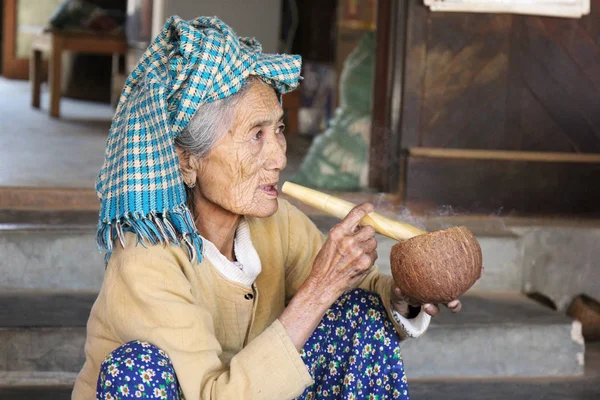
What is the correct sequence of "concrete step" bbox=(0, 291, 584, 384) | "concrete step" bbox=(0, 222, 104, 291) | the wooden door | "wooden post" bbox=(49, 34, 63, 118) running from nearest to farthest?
"concrete step" bbox=(0, 291, 584, 384)
"concrete step" bbox=(0, 222, 104, 291)
the wooden door
"wooden post" bbox=(49, 34, 63, 118)

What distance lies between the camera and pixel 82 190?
400cm

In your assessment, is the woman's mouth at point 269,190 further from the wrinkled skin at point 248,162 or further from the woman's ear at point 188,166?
the woman's ear at point 188,166

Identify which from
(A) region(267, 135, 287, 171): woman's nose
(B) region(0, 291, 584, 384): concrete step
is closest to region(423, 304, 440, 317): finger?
(A) region(267, 135, 287, 171): woman's nose

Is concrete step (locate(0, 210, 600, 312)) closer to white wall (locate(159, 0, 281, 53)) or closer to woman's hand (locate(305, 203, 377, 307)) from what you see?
woman's hand (locate(305, 203, 377, 307))

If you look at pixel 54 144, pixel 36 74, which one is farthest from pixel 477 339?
pixel 36 74

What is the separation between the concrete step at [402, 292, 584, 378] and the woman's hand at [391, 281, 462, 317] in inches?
41.8

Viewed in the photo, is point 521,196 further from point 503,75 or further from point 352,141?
point 352,141

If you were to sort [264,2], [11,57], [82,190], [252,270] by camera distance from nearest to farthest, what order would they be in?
[252,270] → [82,190] → [264,2] → [11,57]

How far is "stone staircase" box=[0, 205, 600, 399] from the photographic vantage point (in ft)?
10.1

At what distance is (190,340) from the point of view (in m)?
1.94

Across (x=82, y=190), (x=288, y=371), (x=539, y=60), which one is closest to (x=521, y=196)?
(x=539, y=60)

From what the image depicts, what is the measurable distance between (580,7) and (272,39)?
253cm

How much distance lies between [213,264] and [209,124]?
33 centimetres

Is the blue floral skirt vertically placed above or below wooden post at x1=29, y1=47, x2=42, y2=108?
below
